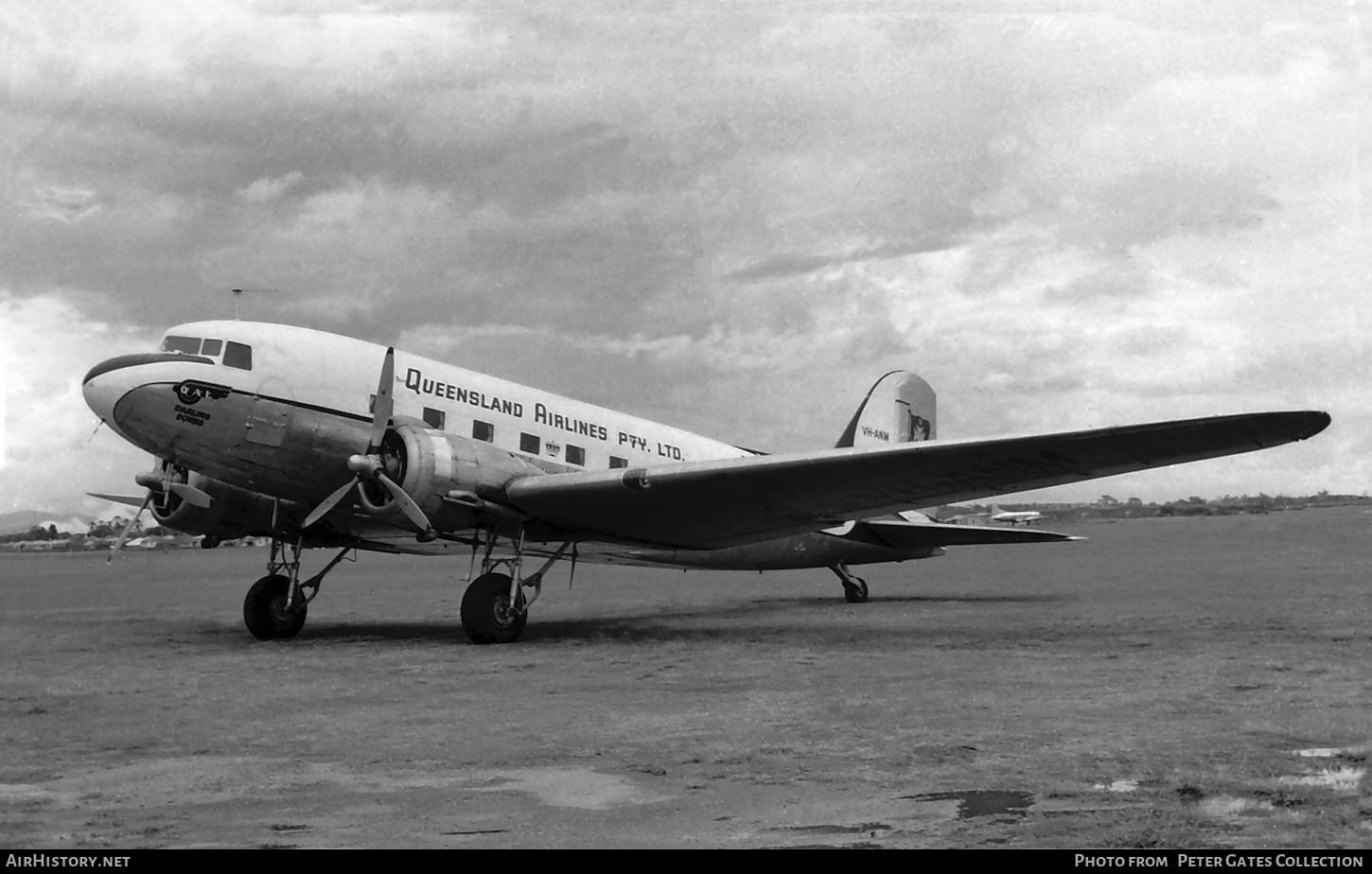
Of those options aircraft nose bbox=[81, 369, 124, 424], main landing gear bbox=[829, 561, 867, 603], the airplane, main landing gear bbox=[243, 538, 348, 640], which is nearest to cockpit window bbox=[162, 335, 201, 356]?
aircraft nose bbox=[81, 369, 124, 424]

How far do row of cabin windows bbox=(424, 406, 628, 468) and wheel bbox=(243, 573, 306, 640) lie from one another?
311 cm

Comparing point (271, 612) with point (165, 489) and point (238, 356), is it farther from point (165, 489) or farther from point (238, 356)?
point (238, 356)

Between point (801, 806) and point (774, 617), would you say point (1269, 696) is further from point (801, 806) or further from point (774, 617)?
point (774, 617)

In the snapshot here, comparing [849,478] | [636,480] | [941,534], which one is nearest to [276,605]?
[636,480]

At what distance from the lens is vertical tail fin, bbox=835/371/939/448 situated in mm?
20406

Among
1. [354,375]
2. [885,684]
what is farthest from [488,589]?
[885,684]

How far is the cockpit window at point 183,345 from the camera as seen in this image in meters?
13.5

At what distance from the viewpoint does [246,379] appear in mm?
13266

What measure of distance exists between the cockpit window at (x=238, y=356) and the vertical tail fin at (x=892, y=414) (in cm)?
1037

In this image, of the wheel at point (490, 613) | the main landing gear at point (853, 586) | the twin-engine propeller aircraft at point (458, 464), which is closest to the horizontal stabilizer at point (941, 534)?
the main landing gear at point (853, 586)

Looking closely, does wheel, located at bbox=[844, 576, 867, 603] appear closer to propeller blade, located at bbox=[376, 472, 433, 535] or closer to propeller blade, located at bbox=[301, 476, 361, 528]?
propeller blade, located at bbox=[376, 472, 433, 535]

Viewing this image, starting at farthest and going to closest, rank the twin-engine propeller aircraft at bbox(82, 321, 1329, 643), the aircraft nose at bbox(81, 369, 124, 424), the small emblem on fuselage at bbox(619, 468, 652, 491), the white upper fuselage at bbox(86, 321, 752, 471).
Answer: the small emblem on fuselage at bbox(619, 468, 652, 491) < the white upper fuselage at bbox(86, 321, 752, 471) < the aircraft nose at bbox(81, 369, 124, 424) < the twin-engine propeller aircraft at bbox(82, 321, 1329, 643)

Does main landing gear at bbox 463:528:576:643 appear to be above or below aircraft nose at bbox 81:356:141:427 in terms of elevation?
A: below

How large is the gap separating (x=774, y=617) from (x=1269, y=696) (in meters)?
9.70
